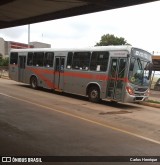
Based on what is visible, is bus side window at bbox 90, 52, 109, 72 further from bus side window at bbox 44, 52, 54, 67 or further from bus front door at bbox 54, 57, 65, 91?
bus side window at bbox 44, 52, 54, 67

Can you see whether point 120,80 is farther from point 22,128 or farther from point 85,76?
point 22,128

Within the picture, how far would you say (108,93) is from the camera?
17312mm

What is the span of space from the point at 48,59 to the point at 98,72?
5.22m

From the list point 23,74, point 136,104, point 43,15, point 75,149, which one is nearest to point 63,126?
point 75,149

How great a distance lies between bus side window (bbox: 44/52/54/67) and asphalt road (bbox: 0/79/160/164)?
751cm

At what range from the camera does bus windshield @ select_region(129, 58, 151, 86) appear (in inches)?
656

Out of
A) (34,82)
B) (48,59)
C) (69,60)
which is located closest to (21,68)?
(34,82)

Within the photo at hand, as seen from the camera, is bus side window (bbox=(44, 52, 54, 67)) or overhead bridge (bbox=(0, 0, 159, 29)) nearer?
overhead bridge (bbox=(0, 0, 159, 29))

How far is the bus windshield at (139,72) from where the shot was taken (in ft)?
54.7

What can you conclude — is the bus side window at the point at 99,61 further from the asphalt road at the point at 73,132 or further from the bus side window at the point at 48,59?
the bus side window at the point at 48,59

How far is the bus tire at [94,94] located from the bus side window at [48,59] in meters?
4.33

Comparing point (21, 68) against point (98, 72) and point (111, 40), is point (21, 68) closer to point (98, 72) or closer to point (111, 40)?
point (98, 72)

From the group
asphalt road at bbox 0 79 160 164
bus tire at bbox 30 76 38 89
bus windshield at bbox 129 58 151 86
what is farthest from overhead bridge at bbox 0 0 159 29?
bus tire at bbox 30 76 38 89

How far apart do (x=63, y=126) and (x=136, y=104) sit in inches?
394
